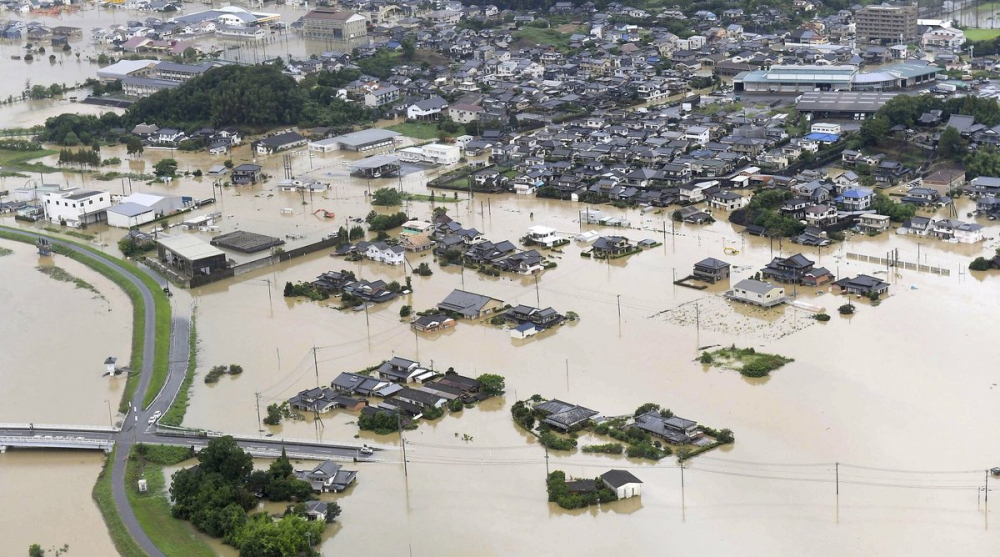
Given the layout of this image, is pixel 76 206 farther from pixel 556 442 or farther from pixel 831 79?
pixel 831 79

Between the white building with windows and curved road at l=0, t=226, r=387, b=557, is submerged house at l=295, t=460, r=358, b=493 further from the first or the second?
the white building with windows

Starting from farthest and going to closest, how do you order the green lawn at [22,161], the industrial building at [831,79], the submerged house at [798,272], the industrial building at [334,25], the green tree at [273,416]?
the industrial building at [334,25], the industrial building at [831,79], the green lawn at [22,161], the submerged house at [798,272], the green tree at [273,416]

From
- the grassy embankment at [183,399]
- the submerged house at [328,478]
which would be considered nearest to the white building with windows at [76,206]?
the grassy embankment at [183,399]

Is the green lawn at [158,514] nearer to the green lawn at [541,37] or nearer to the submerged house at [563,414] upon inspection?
the submerged house at [563,414]

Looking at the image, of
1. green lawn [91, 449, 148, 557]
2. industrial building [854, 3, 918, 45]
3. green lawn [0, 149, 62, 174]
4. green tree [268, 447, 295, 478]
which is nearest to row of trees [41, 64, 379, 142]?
green lawn [0, 149, 62, 174]

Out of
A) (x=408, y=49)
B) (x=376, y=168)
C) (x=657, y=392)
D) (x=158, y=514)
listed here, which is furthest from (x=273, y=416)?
(x=408, y=49)
